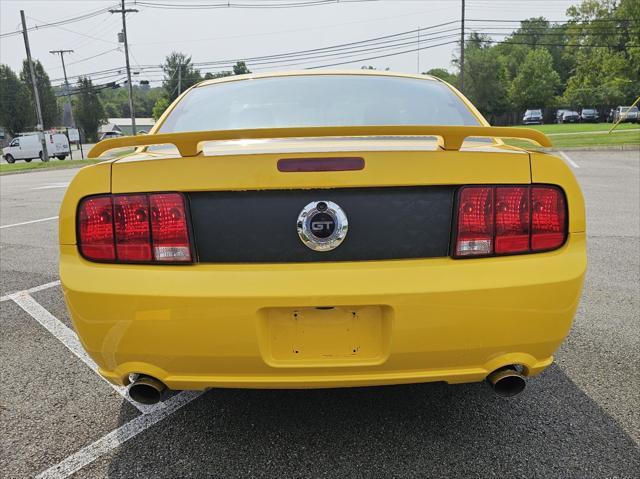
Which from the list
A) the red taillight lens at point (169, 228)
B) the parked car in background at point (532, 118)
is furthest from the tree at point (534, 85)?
the red taillight lens at point (169, 228)

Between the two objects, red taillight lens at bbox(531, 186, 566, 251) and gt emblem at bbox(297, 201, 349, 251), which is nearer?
gt emblem at bbox(297, 201, 349, 251)

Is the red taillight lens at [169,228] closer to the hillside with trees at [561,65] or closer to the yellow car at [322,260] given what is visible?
the yellow car at [322,260]

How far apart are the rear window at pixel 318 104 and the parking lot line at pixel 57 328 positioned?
1368mm

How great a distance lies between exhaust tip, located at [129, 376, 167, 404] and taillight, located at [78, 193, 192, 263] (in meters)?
0.44

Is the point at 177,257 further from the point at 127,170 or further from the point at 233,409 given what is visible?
the point at 233,409

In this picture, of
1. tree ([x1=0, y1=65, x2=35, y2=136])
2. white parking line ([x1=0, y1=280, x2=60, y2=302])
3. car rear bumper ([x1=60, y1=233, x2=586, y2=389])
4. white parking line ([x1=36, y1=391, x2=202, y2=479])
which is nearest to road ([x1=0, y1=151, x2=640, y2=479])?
white parking line ([x1=36, y1=391, x2=202, y2=479])

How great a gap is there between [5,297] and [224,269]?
135 inches

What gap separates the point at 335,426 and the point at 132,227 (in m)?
1.20

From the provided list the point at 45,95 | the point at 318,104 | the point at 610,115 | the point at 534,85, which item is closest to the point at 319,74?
the point at 318,104

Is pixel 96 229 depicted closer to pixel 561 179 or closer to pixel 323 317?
pixel 323 317

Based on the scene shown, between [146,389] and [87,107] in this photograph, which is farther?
[87,107]

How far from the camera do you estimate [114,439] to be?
7.24ft

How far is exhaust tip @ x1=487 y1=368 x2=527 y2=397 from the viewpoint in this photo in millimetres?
1871

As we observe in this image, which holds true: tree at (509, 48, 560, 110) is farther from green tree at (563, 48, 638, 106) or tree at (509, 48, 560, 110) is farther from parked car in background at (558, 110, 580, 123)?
parked car in background at (558, 110, 580, 123)
